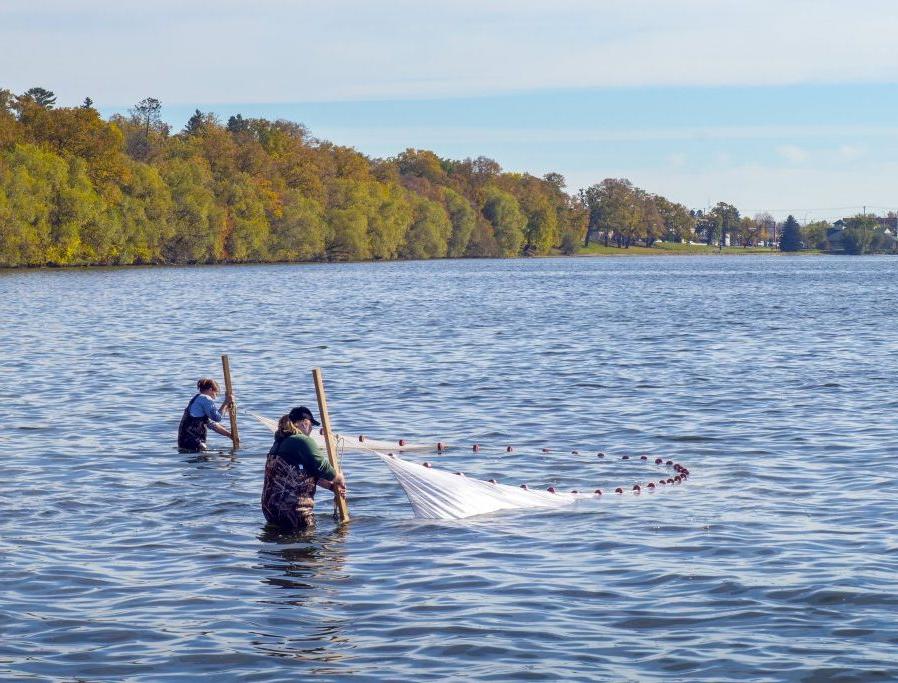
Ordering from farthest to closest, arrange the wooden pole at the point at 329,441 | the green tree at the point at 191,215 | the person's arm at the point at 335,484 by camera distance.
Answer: the green tree at the point at 191,215 < the wooden pole at the point at 329,441 < the person's arm at the point at 335,484

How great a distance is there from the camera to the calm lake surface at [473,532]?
11664 millimetres

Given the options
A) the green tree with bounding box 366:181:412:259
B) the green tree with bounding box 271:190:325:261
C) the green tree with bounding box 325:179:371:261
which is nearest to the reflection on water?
the green tree with bounding box 271:190:325:261

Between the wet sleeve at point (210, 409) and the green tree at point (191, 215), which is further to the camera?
the green tree at point (191, 215)

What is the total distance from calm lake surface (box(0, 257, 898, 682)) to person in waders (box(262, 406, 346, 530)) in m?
0.31

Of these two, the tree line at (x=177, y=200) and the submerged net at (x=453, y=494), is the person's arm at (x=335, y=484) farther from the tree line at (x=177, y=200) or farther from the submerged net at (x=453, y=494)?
the tree line at (x=177, y=200)

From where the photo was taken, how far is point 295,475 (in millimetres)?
15969

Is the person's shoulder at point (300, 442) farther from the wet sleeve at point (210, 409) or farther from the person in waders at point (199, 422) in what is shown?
the wet sleeve at point (210, 409)

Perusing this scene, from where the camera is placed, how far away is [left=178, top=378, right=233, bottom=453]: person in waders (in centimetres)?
2200

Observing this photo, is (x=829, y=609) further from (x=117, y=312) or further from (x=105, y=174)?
(x=105, y=174)

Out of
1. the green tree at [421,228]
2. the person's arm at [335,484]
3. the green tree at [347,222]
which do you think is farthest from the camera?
the green tree at [421,228]

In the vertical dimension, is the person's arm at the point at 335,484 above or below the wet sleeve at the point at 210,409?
below

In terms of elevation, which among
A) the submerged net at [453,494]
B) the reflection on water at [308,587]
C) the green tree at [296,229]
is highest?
the green tree at [296,229]

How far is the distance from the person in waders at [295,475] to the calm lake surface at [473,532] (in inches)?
12.2

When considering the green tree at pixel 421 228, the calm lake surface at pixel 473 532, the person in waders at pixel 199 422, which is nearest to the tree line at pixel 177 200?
the green tree at pixel 421 228
